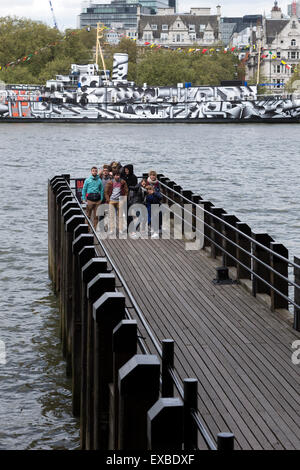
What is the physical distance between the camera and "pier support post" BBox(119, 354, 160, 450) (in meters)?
6.05

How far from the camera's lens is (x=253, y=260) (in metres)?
11.9

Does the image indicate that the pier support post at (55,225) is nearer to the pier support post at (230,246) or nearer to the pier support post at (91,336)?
the pier support post at (230,246)

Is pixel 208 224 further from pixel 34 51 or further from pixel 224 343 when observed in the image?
pixel 34 51

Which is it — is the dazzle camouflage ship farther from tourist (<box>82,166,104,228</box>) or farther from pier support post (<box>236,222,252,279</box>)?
pier support post (<box>236,222,252,279</box>)

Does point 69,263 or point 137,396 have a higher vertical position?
point 137,396

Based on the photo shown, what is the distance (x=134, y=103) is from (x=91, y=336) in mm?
112610

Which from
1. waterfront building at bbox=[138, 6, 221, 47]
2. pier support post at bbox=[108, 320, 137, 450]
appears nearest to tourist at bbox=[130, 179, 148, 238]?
pier support post at bbox=[108, 320, 137, 450]

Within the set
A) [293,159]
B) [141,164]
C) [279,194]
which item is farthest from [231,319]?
[293,159]
